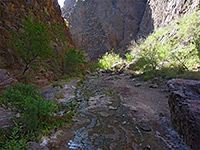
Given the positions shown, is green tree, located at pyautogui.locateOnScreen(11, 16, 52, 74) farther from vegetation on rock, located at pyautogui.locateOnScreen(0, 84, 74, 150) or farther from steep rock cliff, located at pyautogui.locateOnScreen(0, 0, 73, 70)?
vegetation on rock, located at pyautogui.locateOnScreen(0, 84, 74, 150)

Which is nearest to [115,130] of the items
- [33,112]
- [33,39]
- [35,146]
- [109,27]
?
[35,146]

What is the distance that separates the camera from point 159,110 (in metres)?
3.66

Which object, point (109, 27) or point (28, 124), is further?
point (109, 27)

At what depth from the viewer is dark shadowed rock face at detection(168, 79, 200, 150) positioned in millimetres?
1861

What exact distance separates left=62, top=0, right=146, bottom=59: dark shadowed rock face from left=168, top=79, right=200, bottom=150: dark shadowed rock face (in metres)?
30.7

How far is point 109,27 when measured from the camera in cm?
3347

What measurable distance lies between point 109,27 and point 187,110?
34.8m

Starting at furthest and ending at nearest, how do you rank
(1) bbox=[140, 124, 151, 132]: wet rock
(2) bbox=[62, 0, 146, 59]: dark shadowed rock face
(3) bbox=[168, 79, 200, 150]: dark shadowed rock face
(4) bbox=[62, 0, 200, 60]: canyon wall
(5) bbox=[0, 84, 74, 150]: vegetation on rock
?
1. (2) bbox=[62, 0, 146, 59]: dark shadowed rock face
2. (4) bbox=[62, 0, 200, 60]: canyon wall
3. (1) bbox=[140, 124, 151, 132]: wet rock
4. (3) bbox=[168, 79, 200, 150]: dark shadowed rock face
5. (5) bbox=[0, 84, 74, 150]: vegetation on rock

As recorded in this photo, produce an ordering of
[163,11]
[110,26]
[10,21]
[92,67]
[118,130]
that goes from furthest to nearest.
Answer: [110,26] < [163,11] < [92,67] < [10,21] < [118,130]

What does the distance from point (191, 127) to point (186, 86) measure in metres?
1.10

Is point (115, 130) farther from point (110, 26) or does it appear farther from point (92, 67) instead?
point (110, 26)

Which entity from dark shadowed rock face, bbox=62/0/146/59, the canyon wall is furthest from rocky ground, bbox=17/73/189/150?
dark shadowed rock face, bbox=62/0/146/59

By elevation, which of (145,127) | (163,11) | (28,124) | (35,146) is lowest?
(145,127)

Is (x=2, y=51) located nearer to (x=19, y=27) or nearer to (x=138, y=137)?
(x=19, y=27)
